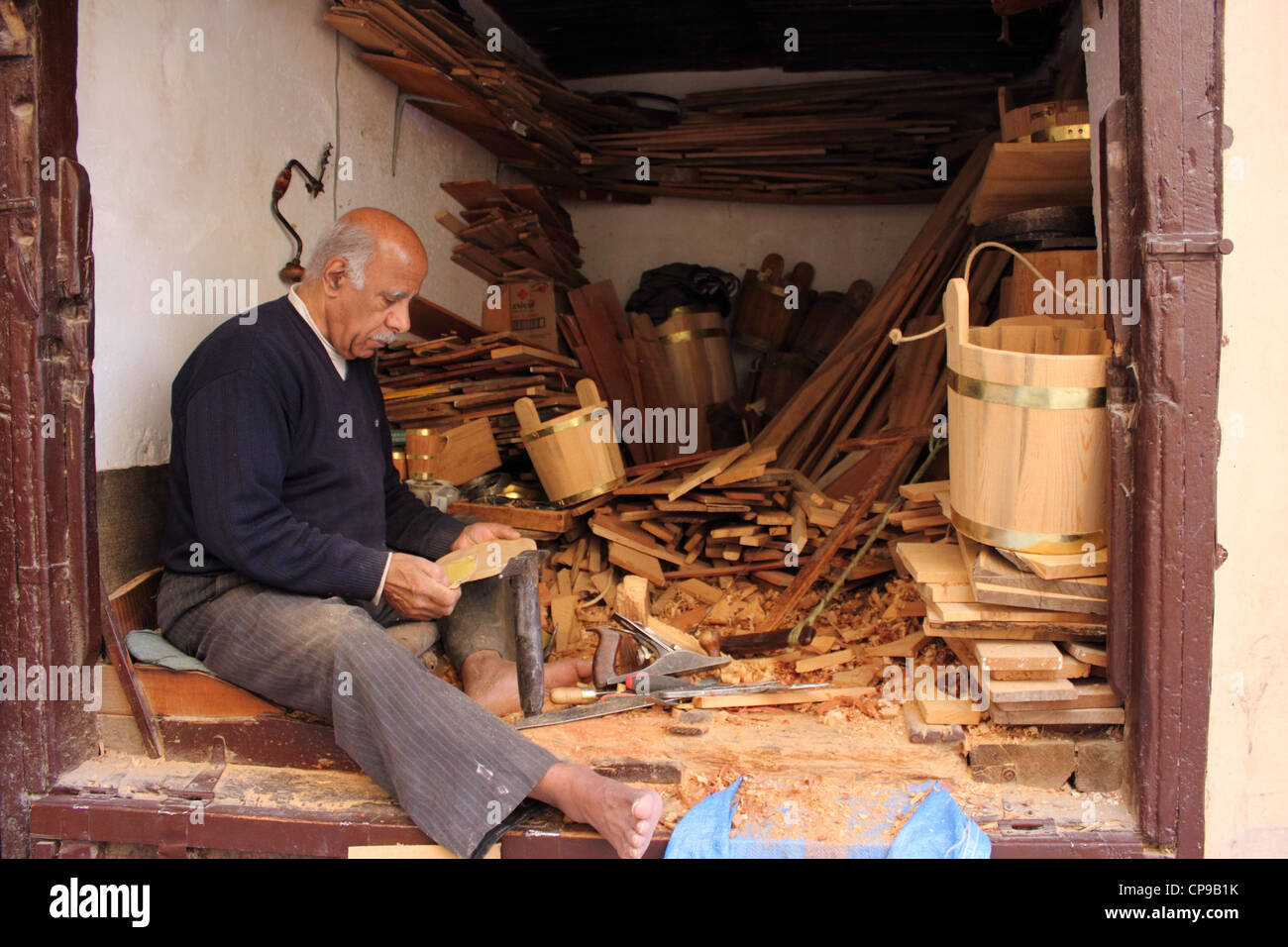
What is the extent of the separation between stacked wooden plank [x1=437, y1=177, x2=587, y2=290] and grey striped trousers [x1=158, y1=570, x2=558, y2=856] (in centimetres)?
355

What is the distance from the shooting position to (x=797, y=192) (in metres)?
7.22

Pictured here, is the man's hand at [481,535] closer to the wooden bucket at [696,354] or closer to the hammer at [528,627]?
the hammer at [528,627]

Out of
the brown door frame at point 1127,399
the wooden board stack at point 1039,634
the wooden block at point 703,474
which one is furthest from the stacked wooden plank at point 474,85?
the wooden board stack at point 1039,634

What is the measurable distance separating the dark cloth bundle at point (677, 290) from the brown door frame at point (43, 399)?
4.59 m

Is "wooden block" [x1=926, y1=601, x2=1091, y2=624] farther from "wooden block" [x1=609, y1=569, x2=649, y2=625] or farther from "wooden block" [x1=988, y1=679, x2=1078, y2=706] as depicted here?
"wooden block" [x1=609, y1=569, x2=649, y2=625]

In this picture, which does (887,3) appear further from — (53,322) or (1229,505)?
(53,322)

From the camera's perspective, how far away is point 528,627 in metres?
3.18

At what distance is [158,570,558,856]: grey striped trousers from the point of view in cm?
270

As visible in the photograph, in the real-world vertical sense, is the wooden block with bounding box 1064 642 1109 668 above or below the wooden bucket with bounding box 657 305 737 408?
below

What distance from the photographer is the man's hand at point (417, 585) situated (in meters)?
3.11

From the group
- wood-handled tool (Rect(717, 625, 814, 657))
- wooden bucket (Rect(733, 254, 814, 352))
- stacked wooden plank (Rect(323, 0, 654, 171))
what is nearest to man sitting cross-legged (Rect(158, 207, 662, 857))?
wood-handled tool (Rect(717, 625, 814, 657))

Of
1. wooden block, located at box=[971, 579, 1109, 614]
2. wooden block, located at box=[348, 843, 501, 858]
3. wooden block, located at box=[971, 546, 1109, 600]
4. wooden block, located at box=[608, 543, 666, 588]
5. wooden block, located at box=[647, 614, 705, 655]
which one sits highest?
wooden block, located at box=[971, 546, 1109, 600]

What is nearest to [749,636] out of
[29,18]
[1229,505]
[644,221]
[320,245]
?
[1229,505]

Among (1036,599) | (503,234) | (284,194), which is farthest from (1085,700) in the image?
(503,234)
